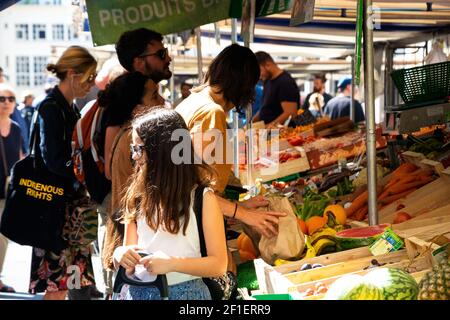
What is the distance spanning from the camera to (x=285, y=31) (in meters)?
11.2

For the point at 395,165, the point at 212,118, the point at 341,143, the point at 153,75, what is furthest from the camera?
the point at 341,143

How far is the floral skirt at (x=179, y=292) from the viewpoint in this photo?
3110 mm

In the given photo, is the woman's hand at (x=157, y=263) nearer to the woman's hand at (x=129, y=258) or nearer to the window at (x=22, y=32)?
the woman's hand at (x=129, y=258)

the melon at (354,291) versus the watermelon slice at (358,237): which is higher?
the melon at (354,291)

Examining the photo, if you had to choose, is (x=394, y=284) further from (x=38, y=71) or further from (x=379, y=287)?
(x=38, y=71)

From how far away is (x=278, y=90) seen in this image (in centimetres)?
951

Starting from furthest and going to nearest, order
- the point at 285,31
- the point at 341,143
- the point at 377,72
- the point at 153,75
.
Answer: the point at 377,72 → the point at 285,31 → the point at 341,143 → the point at 153,75

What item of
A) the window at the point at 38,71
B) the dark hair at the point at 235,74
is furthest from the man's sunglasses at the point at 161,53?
the window at the point at 38,71

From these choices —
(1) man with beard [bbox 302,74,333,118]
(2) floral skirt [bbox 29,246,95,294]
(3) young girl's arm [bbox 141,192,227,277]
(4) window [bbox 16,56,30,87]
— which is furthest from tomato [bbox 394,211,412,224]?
(4) window [bbox 16,56,30,87]

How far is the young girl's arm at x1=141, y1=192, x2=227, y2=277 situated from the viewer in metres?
3.14

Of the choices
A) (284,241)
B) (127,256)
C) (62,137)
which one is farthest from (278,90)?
(127,256)
